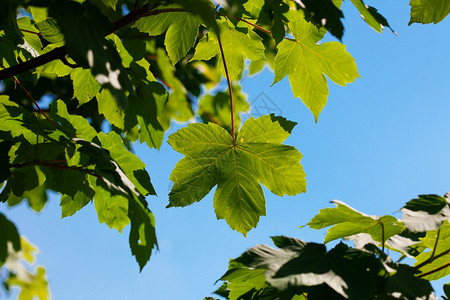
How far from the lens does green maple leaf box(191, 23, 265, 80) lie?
1.60 m

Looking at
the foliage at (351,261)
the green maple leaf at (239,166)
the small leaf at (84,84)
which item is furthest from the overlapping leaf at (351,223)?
the small leaf at (84,84)

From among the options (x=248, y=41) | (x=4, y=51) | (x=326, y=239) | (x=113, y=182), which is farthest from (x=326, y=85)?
(x=4, y=51)

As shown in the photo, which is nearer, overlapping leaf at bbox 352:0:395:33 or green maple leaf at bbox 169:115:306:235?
overlapping leaf at bbox 352:0:395:33

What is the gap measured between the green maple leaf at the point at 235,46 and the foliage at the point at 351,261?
0.69 meters

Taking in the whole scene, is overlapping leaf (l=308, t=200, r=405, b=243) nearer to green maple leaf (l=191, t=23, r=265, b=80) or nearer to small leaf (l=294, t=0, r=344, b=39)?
small leaf (l=294, t=0, r=344, b=39)

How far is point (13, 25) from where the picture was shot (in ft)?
4.10

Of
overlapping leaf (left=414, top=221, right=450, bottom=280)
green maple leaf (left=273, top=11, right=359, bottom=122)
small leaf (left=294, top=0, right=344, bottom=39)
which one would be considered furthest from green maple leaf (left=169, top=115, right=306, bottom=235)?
small leaf (left=294, top=0, right=344, bottom=39)

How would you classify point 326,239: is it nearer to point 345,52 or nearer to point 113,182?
point 113,182

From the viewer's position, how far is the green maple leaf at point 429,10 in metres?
1.43

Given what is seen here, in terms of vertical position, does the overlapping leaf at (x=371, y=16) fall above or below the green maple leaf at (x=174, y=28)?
below

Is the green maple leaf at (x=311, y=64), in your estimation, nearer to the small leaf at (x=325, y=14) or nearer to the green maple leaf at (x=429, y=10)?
the green maple leaf at (x=429, y=10)

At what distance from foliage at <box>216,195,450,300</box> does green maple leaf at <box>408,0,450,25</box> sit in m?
0.61

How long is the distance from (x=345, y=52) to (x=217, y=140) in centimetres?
58

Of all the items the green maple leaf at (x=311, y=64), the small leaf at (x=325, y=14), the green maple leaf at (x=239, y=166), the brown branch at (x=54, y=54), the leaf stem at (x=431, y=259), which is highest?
the green maple leaf at (x=311, y=64)
